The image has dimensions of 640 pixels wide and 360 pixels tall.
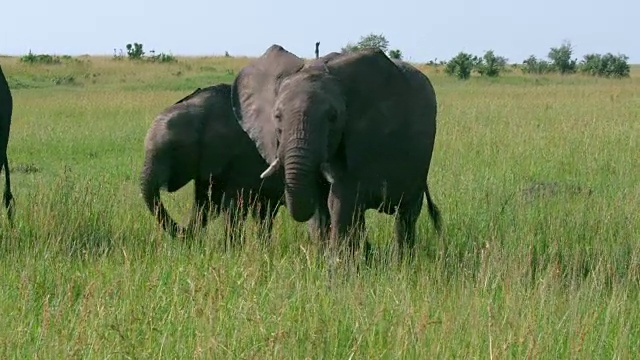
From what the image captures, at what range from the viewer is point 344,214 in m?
5.82

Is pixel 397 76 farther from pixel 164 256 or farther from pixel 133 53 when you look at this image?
pixel 133 53

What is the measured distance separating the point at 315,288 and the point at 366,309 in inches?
21.3

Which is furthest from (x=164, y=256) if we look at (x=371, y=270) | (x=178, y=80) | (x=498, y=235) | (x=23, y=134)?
(x=178, y=80)

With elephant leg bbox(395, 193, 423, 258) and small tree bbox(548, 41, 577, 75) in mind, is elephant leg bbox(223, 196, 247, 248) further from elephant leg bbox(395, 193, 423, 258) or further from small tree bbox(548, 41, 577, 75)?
small tree bbox(548, 41, 577, 75)

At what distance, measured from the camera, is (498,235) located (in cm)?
657

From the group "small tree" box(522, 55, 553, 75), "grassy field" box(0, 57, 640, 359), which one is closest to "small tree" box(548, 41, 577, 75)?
"small tree" box(522, 55, 553, 75)

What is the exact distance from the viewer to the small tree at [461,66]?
4012 centimetres

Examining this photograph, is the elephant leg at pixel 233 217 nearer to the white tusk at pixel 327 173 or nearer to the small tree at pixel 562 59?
the white tusk at pixel 327 173

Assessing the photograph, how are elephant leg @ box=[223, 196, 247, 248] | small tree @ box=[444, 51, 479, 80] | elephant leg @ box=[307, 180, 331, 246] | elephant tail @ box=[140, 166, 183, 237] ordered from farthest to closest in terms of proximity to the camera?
Result: small tree @ box=[444, 51, 479, 80] → elephant tail @ box=[140, 166, 183, 237] → elephant leg @ box=[223, 196, 247, 248] → elephant leg @ box=[307, 180, 331, 246]

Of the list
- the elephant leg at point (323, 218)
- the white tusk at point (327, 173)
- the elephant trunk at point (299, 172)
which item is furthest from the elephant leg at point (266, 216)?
the elephant trunk at point (299, 172)

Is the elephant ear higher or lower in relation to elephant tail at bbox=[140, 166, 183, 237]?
higher

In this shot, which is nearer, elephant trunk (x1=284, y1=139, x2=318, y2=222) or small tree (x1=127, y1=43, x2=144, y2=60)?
elephant trunk (x1=284, y1=139, x2=318, y2=222)

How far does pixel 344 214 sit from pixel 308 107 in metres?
0.79

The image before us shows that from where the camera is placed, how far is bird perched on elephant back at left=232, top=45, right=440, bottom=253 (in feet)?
17.5
